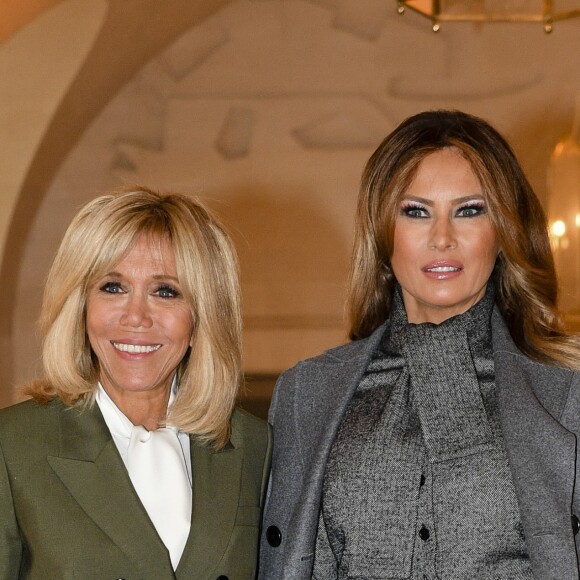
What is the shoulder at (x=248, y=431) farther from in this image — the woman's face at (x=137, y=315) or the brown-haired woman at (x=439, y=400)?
the woman's face at (x=137, y=315)

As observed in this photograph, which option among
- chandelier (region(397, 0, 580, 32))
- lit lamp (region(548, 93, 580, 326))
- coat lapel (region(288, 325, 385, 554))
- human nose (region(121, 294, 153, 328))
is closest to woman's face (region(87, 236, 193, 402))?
human nose (region(121, 294, 153, 328))

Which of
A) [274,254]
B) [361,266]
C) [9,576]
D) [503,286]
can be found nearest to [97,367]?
[9,576]

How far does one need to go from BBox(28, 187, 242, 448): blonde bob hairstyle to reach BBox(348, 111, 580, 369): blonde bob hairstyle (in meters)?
0.42

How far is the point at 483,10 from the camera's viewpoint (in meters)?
4.31

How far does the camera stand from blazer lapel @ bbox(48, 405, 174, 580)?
248cm

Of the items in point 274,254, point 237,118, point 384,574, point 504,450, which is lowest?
point 384,574

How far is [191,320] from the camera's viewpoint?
9.02ft

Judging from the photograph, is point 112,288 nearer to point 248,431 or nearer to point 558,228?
point 248,431

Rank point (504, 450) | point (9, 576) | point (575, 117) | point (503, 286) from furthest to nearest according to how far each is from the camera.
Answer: point (575, 117)
point (503, 286)
point (504, 450)
point (9, 576)

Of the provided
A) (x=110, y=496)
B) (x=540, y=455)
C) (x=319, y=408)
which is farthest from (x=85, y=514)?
(x=540, y=455)

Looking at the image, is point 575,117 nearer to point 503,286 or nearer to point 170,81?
point 170,81

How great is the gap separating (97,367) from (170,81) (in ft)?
14.7

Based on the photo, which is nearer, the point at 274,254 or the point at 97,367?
the point at 97,367

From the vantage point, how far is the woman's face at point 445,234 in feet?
9.34
